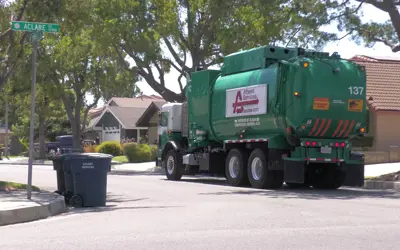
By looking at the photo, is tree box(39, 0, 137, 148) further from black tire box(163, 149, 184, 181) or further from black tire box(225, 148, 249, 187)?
black tire box(225, 148, 249, 187)

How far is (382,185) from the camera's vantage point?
20.7 meters

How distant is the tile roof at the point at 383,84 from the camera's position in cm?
3127

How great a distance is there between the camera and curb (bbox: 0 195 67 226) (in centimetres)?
1158

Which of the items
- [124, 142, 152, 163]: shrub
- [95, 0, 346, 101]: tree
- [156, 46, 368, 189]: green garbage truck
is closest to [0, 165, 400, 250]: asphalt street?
[156, 46, 368, 189]: green garbage truck

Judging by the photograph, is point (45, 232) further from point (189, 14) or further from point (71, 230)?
point (189, 14)

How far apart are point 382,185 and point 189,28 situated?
14991 millimetres

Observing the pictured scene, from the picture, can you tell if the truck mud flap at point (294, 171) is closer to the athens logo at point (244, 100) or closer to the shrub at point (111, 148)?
the athens logo at point (244, 100)

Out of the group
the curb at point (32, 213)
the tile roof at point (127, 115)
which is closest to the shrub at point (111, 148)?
the tile roof at point (127, 115)

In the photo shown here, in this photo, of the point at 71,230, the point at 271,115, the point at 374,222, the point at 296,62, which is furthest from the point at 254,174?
the point at 71,230

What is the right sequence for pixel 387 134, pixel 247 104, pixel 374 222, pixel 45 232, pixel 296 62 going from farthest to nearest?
pixel 387 134 → pixel 247 104 → pixel 296 62 → pixel 374 222 → pixel 45 232

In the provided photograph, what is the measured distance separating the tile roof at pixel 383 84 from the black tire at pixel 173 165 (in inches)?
394

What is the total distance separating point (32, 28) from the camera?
13.1 meters

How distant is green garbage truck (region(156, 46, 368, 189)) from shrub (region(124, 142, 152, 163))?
788 inches

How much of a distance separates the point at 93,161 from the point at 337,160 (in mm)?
7693
